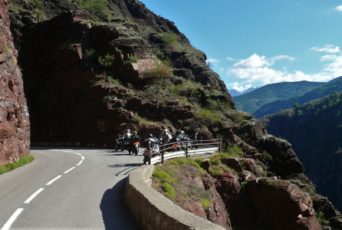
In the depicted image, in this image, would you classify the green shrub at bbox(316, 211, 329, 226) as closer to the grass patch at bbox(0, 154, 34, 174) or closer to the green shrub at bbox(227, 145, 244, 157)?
the green shrub at bbox(227, 145, 244, 157)

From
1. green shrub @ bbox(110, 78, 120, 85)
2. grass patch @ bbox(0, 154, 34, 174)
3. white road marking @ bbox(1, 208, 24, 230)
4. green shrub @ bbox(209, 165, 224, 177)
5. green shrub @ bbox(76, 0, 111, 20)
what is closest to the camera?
white road marking @ bbox(1, 208, 24, 230)

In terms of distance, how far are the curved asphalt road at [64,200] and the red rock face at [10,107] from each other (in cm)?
338

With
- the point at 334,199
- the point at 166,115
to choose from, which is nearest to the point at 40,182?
the point at 166,115

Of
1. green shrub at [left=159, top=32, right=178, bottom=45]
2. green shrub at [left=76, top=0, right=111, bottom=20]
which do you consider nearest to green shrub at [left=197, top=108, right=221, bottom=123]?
green shrub at [left=159, top=32, right=178, bottom=45]

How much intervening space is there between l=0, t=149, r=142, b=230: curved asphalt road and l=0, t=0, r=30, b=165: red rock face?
3.38m

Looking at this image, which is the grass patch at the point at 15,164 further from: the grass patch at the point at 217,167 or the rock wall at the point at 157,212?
the rock wall at the point at 157,212

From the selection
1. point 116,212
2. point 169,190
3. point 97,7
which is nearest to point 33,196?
point 116,212

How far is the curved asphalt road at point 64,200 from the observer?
31.6 feet

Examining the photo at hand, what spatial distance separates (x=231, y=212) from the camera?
25.6 meters

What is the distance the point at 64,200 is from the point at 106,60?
3852 cm

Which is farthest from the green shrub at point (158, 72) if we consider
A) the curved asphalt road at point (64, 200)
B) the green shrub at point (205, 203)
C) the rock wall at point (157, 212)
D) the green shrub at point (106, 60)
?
the rock wall at point (157, 212)

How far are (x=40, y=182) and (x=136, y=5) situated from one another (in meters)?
62.7

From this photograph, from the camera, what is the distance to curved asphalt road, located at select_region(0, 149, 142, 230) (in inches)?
379

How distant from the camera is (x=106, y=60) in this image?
49750 mm
